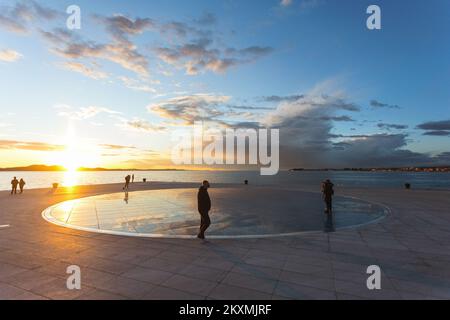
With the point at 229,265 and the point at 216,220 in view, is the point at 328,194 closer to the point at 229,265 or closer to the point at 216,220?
the point at 216,220

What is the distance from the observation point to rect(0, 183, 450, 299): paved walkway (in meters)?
4.81

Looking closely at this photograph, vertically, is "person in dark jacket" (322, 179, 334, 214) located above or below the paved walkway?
above

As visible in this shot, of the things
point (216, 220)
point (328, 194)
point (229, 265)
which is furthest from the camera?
point (328, 194)

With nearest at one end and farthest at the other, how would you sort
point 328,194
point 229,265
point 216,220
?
point 229,265 < point 216,220 < point 328,194

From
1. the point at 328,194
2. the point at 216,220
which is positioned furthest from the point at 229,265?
the point at 328,194

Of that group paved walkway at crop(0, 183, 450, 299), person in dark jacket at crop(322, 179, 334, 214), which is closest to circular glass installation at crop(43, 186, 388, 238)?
person in dark jacket at crop(322, 179, 334, 214)

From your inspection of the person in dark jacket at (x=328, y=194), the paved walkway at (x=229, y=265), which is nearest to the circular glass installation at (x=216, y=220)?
the person in dark jacket at (x=328, y=194)

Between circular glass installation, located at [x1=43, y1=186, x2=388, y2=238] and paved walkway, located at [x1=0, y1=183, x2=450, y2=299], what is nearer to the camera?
paved walkway, located at [x1=0, y1=183, x2=450, y2=299]

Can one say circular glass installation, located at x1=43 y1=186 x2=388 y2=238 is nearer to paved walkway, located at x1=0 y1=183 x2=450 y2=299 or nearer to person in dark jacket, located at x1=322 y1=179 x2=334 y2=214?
person in dark jacket, located at x1=322 y1=179 x2=334 y2=214

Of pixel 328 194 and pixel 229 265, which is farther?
pixel 328 194

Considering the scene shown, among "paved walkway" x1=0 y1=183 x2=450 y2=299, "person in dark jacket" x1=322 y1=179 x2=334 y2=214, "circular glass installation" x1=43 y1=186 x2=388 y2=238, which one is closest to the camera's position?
"paved walkway" x1=0 y1=183 x2=450 y2=299

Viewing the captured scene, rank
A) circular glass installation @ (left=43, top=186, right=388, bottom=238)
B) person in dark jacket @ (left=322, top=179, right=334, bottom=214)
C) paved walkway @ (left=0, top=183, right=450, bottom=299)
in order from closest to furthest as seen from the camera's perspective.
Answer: paved walkway @ (left=0, top=183, right=450, bottom=299) → circular glass installation @ (left=43, top=186, right=388, bottom=238) → person in dark jacket @ (left=322, top=179, right=334, bottom=214)

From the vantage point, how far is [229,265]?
6.08 meters
